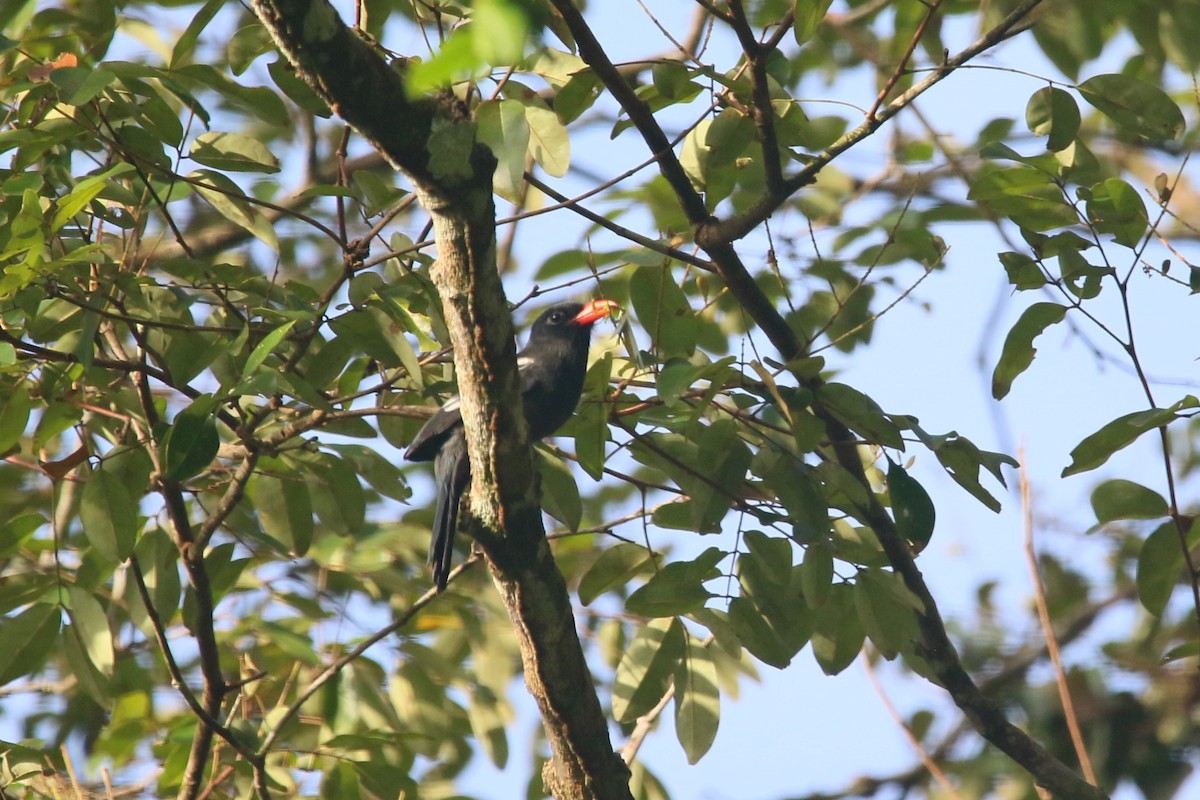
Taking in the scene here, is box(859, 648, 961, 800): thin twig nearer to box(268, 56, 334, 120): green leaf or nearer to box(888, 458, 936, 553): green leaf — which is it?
box(888, 458, 936, 553): green leaf

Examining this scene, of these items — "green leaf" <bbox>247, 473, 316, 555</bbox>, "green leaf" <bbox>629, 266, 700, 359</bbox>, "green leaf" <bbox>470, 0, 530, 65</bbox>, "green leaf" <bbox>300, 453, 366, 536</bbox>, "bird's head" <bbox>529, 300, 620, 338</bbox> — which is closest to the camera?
"green leaf" <bbox>470, 0, 530, 65</bbox>

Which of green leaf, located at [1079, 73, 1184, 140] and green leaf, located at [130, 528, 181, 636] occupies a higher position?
green leaf, located at [1079, 73, 1184, 140]

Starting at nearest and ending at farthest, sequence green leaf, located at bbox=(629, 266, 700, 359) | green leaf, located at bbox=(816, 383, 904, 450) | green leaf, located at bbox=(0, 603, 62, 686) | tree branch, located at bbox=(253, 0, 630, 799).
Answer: tree branch, located at bbox=(253, 0, 630, 799)
green leaf, located at bbox=(816, 383, 904, 450)
green leaf, located at bbox=(0, 603, 62, 686)
green leaf, located at bbox=(629, 266, 700, 359)

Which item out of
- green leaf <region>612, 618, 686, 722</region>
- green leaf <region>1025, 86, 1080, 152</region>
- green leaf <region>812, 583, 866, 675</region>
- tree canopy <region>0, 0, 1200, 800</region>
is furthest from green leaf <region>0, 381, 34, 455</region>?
green leaf <region>1025, 86, 1080, 152</region>

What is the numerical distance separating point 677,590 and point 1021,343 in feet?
3.43

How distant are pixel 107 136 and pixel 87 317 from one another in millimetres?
582

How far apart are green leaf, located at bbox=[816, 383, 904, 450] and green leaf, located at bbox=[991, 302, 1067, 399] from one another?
36 cm

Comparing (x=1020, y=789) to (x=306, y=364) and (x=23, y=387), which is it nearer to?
(x=306, y=364)

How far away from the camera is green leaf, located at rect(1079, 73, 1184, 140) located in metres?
2.89

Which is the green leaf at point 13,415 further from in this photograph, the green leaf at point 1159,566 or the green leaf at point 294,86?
the green leaf at point 1159,566

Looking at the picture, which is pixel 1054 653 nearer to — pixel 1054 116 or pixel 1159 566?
pixel 1159 566

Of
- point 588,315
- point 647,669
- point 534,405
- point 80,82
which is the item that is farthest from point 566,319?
point 80,82

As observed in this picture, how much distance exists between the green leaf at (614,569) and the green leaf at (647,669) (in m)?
0.16

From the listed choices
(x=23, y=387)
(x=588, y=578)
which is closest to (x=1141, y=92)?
(x=588, y=578)
